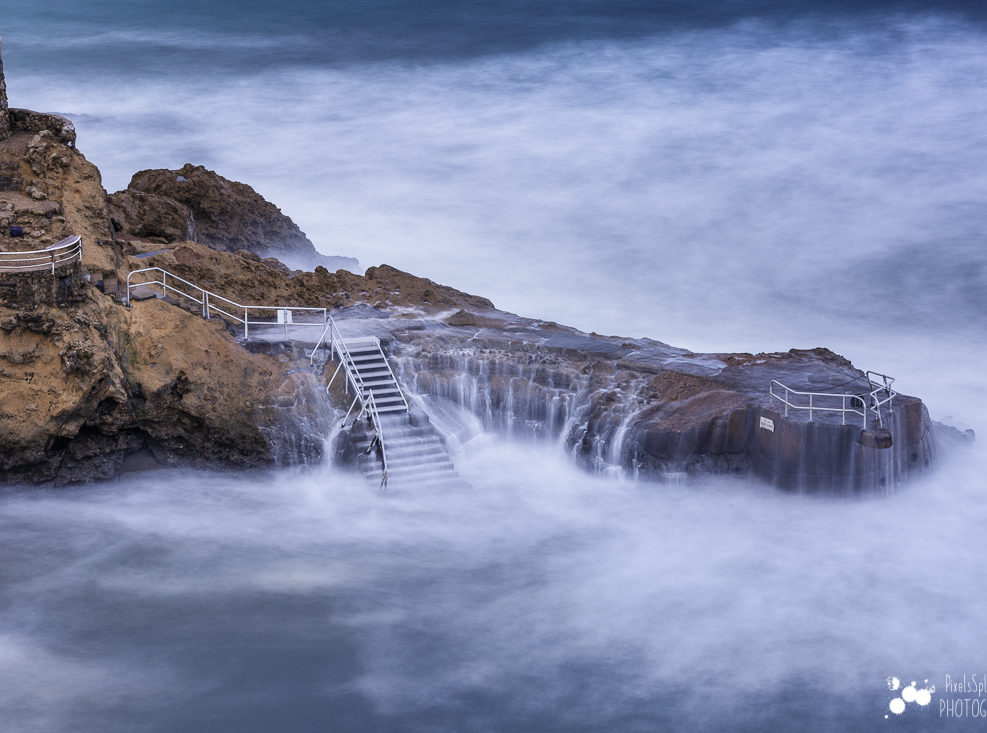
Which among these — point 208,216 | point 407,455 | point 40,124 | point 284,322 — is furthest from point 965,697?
point 208,216

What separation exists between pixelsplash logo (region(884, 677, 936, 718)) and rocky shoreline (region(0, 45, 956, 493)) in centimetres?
401

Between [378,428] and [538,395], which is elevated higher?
[538,395]

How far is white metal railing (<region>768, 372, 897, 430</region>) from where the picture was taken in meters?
23.2

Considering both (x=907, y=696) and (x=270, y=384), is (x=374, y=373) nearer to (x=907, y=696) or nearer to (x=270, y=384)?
(x=270, y=384)

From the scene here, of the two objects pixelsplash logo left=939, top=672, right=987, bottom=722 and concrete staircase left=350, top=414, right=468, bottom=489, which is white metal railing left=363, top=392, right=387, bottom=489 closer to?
concrete staircase left=350, top=414, right=468, bottom=489

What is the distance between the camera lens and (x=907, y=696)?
19422mm

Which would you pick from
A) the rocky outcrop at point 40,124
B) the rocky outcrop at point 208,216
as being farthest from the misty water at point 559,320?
the rocky outcrop at point 40,124

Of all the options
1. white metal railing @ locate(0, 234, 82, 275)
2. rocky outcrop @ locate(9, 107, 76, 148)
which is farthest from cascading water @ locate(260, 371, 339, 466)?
rocky outcrop @ locate(9, 107, 76, 148)

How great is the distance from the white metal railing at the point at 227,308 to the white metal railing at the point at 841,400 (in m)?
7.23

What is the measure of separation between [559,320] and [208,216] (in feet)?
25.4

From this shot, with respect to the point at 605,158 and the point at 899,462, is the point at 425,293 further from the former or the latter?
the point at 605,158

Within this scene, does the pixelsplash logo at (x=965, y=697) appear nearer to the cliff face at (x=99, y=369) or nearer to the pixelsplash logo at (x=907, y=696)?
the pixelsplash logo at (x=907, y=696)

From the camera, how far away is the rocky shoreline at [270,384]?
23.0 metres

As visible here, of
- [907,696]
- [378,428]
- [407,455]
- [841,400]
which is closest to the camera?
[907,696]
